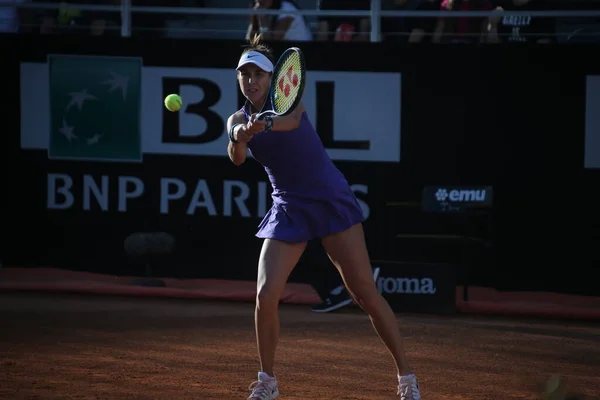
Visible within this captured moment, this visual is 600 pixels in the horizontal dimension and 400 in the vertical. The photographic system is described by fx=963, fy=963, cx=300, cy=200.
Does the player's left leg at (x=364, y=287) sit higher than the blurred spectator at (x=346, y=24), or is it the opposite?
the blurred spectator at (x=346, y=24)

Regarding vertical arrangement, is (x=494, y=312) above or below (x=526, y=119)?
below

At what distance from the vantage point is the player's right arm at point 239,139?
4.45 meters

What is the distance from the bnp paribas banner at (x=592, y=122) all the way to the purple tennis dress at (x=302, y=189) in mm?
4999

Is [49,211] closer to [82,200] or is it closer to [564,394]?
[82,200]

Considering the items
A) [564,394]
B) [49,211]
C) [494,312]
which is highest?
[564,394]

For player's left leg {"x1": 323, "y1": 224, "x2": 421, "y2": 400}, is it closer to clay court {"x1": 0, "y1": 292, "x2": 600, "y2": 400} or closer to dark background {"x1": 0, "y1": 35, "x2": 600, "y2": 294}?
clay court {"x1": 0, "y1": 292, "x2": 600, "y2": 400}

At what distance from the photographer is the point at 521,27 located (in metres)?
9.49

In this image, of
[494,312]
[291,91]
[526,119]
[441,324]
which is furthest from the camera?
[526,119]

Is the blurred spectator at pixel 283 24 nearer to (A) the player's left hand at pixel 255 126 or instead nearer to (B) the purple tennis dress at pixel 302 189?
(B) the purple tennis dress at pixel 302 189

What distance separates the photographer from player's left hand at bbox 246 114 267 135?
429 centimetres

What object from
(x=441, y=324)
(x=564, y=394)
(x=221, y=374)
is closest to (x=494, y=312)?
(x=441, y=324)

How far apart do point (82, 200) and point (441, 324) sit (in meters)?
4.10

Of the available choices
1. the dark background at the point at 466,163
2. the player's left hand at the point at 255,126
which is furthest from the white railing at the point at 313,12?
the player's left hand at the point at 255,126

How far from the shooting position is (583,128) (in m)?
Answer: 9.23
